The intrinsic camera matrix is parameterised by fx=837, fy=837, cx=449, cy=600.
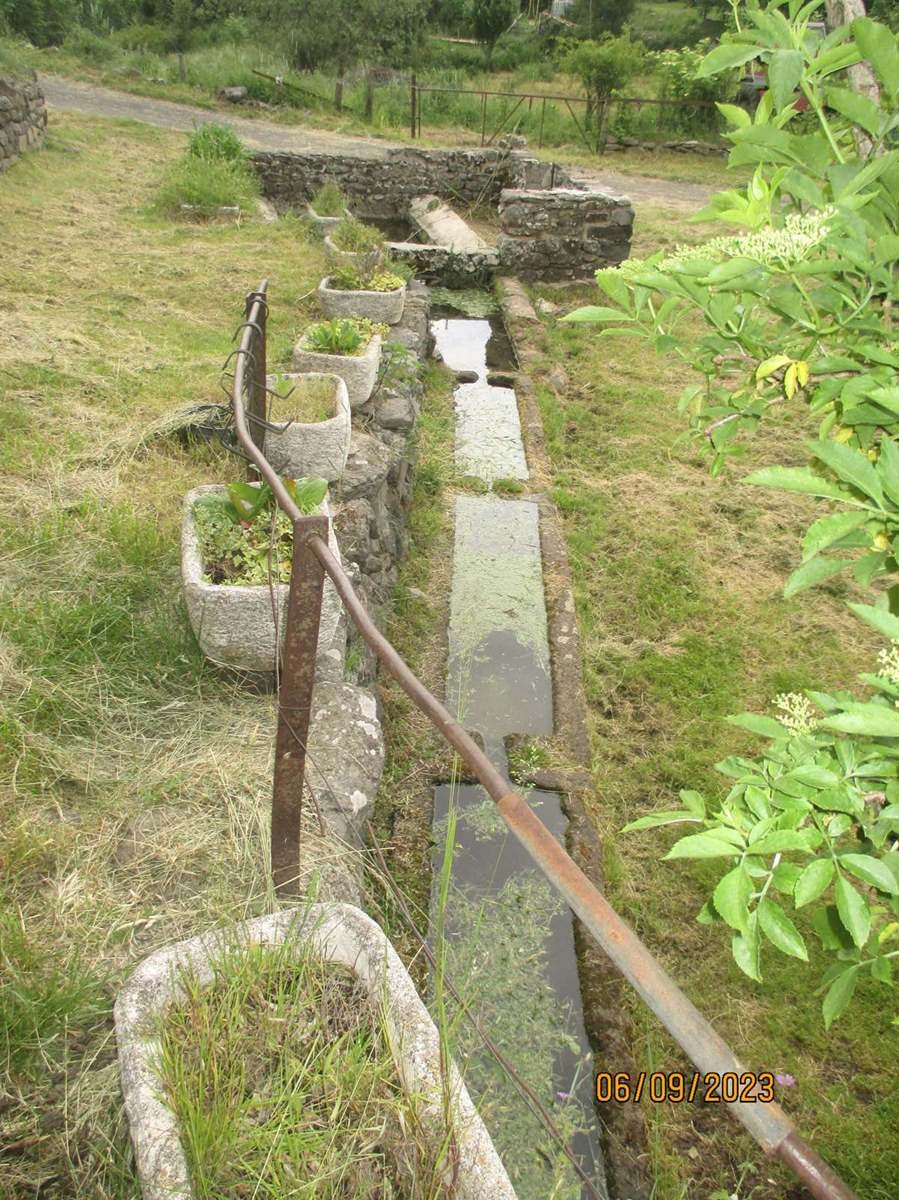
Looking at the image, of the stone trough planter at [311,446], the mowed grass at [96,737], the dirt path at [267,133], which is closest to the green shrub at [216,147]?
the dirt path at [267,133]

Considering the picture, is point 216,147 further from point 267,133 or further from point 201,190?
point 267,133

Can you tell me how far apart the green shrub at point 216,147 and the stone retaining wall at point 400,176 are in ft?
3.21

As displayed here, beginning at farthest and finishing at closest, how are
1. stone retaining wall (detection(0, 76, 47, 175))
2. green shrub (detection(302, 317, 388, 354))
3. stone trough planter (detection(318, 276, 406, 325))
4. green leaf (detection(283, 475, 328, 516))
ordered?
1. stone retaining wall (detection(0, 76, 47, 175))
2. stone trough planter (detection(318, 276, 406, 325))
3. green shrub (detection(302, 317, 388, 354))
4. green leaf (detection(283, 475, 328, 516))

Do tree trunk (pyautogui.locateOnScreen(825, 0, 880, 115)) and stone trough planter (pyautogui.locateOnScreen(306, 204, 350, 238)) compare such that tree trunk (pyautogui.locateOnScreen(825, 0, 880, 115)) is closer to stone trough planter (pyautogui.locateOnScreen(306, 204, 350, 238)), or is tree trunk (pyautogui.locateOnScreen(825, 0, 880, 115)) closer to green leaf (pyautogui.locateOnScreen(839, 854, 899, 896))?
green leaf (pyautogui.locateOnScreen(839, 854, 899, 896))

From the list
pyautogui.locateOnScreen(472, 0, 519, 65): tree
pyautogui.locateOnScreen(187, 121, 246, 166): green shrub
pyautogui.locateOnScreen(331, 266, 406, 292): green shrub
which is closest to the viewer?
pyautogui.locateOnScreen(331, 266, 406, 292): green shrub

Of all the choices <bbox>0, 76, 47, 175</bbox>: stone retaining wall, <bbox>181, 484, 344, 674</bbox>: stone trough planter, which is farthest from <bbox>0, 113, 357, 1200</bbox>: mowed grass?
<bbox>0, 76, 47, 175</bbox>: stone retaining wall

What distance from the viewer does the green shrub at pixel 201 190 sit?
30.3 feet

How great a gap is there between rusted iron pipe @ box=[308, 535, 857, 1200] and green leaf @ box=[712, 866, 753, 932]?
0.09m

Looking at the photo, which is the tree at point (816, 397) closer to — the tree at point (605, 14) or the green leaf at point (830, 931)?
the green leaf at point (830, 931)

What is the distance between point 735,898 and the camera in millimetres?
907

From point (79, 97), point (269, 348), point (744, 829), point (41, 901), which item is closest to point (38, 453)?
point (269, 348)

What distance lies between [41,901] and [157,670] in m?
0.98

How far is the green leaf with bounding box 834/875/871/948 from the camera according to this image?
3.05 ft

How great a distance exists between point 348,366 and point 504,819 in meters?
4.22
